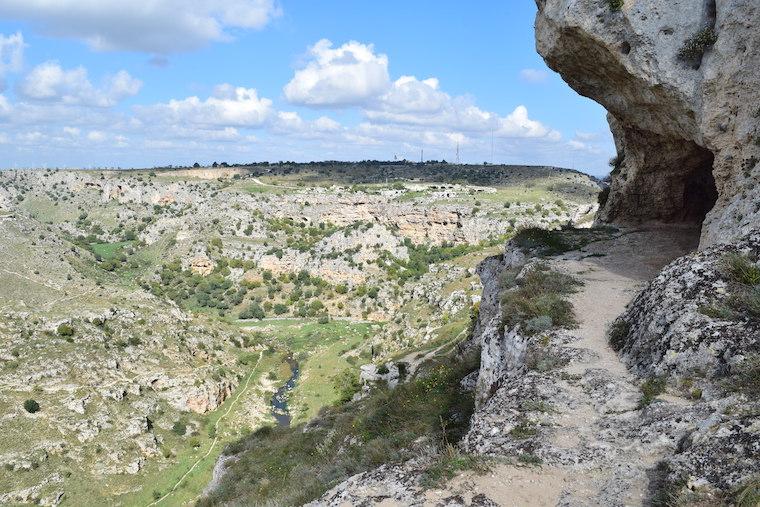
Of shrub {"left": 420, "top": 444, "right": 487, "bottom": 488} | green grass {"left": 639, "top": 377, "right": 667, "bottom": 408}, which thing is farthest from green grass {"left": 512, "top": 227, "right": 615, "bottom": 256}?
shrub {"left": 420, "top": 444, "right": 487, "bottom": 488}

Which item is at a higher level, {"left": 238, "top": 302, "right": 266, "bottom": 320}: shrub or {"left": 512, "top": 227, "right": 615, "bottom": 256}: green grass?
{"left": 512, "top": 227, "right": 615, "bottom": 256}: green grass

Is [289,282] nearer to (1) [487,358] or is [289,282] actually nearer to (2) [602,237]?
(2) [602,237]

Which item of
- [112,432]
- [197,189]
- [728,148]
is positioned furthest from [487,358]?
[197,189]

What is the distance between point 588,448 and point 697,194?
1844cm

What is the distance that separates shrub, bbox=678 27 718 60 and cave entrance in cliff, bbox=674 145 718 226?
779cm

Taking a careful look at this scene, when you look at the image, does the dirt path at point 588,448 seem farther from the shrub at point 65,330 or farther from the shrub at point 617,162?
the shrub at point 65,330

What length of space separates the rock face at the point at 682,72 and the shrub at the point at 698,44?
2cm

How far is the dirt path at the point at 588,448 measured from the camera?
5953 millimetres

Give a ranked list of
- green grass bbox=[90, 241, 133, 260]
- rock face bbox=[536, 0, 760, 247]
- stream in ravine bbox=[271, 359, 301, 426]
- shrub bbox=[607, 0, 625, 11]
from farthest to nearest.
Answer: green grass bbox=[90, 241, 133, 260] < stream in ravine bbox=[271, 359, 301, 426] < shrub bbox=[607, 0, 625, 11] < rock face bbox=[536, 0, 760, 247]

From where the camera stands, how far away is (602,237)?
2045 cm

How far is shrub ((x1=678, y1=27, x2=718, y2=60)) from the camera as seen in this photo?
1319 cm

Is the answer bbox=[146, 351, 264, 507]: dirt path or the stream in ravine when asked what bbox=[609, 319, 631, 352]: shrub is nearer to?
bbox=[146, 351, 264, 507]: dirt path

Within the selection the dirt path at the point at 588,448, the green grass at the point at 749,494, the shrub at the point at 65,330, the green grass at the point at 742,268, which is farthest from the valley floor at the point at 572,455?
the shrub at the point at 65,330

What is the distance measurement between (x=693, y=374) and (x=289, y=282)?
240 ft
